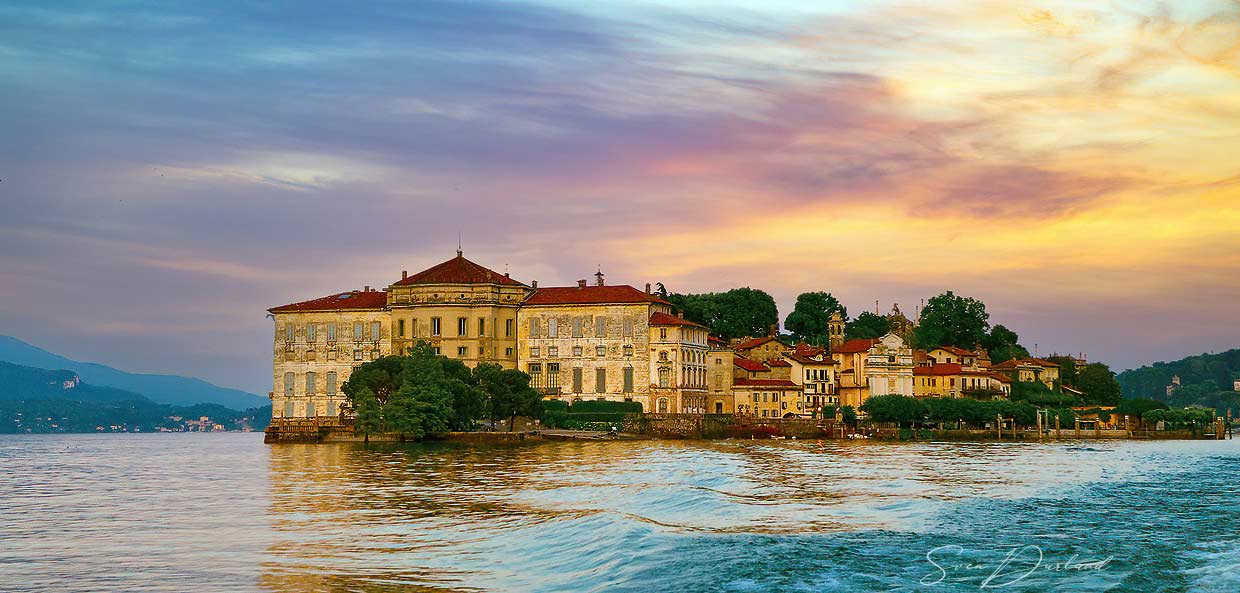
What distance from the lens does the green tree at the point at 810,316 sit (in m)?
126

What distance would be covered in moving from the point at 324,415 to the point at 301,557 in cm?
7426

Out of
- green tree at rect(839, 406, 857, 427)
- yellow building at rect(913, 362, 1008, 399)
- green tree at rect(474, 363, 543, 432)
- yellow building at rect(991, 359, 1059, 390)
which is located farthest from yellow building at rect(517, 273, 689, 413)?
yellow building at rect(991, 359, 1059, 390)

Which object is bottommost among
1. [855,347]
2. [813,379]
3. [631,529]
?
[631,529]

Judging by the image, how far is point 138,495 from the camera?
3738cm

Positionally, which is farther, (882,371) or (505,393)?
(882,371)

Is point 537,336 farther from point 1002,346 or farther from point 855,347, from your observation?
point 1002,346

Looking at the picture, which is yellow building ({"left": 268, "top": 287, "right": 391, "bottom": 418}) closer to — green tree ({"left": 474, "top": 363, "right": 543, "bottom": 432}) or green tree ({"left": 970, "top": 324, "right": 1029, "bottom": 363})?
green tree ({"left": 474, "top": 363, "right": 543, "bottom": 432})

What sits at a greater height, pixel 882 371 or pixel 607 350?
pixel 607 350

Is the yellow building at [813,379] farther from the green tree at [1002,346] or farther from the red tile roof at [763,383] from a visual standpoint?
the green tree at [1002,346]

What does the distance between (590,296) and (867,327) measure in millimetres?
44989

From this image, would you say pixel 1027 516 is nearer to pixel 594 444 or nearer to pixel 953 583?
pixel 953 583

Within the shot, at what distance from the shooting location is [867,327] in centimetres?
12612

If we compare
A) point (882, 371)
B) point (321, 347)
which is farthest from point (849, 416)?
point (321, 347)

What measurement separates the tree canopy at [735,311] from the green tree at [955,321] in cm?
1641
